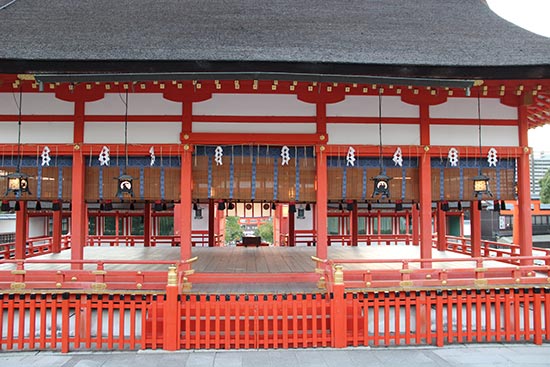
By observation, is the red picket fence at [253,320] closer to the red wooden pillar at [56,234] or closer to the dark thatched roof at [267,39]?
the dark thatched roof at [267,39]

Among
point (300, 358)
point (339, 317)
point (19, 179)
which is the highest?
point (19, 179)

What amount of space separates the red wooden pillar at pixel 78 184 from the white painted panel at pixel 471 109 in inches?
301

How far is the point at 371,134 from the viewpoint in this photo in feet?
27.6

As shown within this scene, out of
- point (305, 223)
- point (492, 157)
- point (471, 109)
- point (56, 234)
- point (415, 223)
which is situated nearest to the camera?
point (492, 157)

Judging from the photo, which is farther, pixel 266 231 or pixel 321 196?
pixel 266 231

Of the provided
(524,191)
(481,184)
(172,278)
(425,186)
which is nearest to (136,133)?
(172,278)

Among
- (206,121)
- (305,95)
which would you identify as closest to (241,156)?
(206,121)

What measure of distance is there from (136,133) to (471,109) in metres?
7.40

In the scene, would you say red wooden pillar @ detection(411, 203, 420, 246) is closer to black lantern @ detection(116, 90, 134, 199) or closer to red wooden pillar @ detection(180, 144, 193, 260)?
red wooden pillar @ detection(180, 144, 193, 260)

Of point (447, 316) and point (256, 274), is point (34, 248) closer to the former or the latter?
point (256, 274)

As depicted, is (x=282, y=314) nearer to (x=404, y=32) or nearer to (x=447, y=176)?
(x=447, y=176)

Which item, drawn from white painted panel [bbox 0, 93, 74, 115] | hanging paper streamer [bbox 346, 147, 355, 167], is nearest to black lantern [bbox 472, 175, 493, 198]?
hanging paper streamer [bbox 346, 147, 355, 167]

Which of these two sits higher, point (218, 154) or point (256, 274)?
point (218, 154)

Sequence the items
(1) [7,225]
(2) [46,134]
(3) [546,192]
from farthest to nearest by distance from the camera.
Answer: (3) [546,192] → (1) [7,225] → (2) [46,134]
